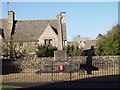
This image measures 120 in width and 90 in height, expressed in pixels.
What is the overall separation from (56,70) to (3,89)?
46.4ft

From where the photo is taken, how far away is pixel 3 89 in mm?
15508

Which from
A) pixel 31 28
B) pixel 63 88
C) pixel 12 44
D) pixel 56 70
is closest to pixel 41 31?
pixel 31 28

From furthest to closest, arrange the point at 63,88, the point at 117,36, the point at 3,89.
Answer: the point at 117,36 → the point at 63,88 → the point at 3,89

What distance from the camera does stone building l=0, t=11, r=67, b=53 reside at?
6138 centimetres

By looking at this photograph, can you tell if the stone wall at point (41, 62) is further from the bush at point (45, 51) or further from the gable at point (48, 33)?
the gable at point (48, 33)

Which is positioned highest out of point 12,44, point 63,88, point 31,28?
point 31,28

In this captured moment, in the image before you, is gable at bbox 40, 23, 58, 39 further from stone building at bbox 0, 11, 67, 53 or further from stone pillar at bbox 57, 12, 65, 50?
stone pillar at bbox 57, 12, 65, 50

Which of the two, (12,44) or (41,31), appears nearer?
(12,44)

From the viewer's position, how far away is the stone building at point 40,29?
61.4m

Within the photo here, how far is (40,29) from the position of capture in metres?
63.9

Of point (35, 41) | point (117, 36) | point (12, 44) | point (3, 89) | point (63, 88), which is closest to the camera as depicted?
point (3, 89)

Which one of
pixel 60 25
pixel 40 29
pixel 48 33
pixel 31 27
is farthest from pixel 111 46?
pixel 31 27

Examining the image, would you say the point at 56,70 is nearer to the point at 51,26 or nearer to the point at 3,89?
the point at 3,89

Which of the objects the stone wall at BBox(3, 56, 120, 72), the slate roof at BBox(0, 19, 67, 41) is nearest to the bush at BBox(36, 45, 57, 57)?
the slate roof at BBox(0, 19, 67, 41)
